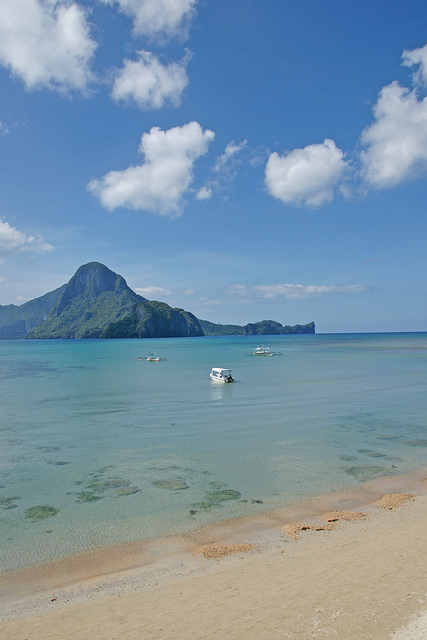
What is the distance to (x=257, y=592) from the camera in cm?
730

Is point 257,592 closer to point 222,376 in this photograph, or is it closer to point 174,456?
point 174,456

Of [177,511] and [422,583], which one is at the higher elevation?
[422,583]

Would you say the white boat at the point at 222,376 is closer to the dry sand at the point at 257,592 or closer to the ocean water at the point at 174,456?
the ocean water at the point at 174,456

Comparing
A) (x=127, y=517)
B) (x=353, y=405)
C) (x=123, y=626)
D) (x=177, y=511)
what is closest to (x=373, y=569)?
(x=123, y=626)

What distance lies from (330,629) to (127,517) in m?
7.07

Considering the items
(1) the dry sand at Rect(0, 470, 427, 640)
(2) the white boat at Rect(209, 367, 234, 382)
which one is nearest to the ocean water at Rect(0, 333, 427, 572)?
(1) the dry sand at Rect(0, 470, 427, 640)

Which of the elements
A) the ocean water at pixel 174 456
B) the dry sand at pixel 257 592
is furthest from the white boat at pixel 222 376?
the dry sand at pixel 257 592

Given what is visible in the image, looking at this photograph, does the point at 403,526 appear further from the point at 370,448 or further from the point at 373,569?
the point at 370,448

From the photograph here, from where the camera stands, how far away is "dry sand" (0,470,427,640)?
6211 millimetres

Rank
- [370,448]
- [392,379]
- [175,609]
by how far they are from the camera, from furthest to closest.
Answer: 1. [392,379]
2. [370,448]
3. [175,609]

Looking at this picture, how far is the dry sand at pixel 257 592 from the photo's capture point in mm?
6211

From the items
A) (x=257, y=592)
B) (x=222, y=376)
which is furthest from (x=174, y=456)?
(x=222, y=376)

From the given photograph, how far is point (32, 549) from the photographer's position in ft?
32.0

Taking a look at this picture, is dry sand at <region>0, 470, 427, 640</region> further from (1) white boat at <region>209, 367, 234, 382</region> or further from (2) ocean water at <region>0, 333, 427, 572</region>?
(1) white boat at <region>209, 367, 234, 382</region>
